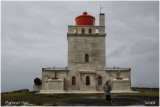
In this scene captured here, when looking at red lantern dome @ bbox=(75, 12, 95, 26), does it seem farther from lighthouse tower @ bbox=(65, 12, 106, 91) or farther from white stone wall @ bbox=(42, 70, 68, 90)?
white stone wall @ bbox=(42, 70, 68, 90)

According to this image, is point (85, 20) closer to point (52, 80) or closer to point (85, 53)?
point (85, 53)

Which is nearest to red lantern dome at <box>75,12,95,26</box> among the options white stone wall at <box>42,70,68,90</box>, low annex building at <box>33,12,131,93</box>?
low annex building at <box>33,12,131,93</box>

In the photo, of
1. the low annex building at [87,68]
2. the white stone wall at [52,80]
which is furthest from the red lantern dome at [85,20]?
the white stone wall at [52,80]

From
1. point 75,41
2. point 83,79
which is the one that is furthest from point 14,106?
point 75,41

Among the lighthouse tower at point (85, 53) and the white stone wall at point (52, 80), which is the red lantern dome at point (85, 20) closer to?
the lighthouse tower at point (85, 53)

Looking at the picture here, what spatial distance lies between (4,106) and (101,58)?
17922mm

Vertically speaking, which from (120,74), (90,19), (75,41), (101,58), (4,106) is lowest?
(4,106)

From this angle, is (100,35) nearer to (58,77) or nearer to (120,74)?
(120,74)

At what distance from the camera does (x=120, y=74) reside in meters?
29.3

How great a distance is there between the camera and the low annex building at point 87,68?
92.2 feet

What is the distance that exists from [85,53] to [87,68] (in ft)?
7.88

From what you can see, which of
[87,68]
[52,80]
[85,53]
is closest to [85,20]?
[85,53]

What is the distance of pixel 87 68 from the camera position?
95.7 feet

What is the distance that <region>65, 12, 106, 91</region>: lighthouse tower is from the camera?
2906cm
